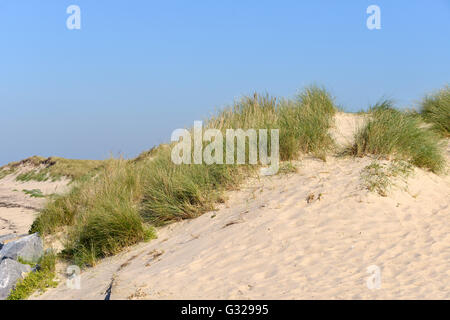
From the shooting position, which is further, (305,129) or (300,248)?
(305,129)

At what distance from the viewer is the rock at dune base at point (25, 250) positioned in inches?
316

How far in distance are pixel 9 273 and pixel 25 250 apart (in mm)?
839

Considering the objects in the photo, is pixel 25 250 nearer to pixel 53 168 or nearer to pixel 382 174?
pixel 382 174

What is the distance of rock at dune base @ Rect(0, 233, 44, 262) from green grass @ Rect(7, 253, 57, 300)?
50cm

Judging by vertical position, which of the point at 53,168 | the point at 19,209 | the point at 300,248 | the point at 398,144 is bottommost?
the point at 53,168

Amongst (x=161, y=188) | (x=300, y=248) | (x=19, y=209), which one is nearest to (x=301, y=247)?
Answer: (x=300, y=248)

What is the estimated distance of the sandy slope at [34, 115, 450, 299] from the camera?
16.1 feet

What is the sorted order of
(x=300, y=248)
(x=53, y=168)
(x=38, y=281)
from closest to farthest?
(x=300, y=248), (x=38, y=281), (x=53, y=168)

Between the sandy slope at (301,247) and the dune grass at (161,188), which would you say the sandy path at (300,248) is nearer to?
the sandy slope at (301,247)

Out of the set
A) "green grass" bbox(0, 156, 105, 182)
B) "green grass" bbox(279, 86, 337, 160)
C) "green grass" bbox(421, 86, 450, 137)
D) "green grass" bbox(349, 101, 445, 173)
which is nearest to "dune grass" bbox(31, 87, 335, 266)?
"green grass" bbox(279, 86, 337, 160)

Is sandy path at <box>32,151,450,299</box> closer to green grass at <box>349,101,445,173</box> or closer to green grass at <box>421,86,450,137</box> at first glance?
green grass at <box>349,101,445,173</box>

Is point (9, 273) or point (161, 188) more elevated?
point (161, 188)

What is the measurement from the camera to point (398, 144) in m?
8.81

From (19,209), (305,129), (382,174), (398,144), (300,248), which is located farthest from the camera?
(19,209)
